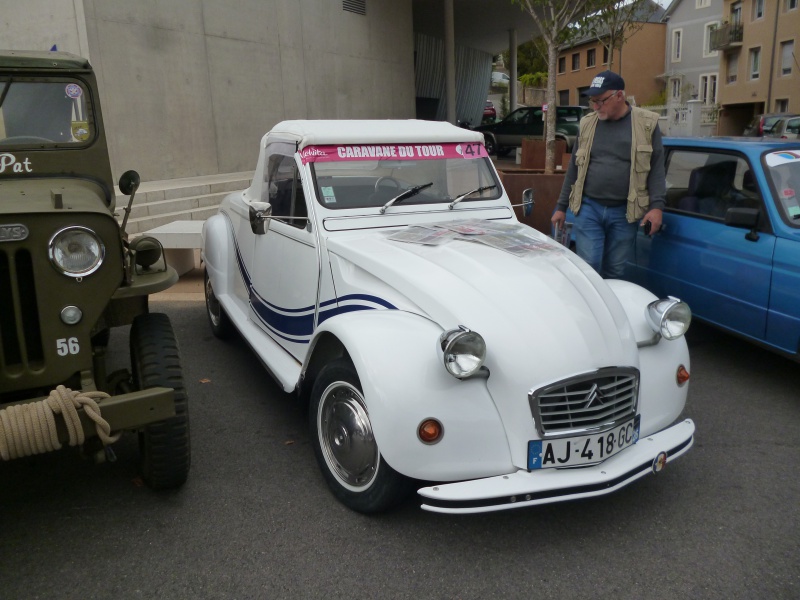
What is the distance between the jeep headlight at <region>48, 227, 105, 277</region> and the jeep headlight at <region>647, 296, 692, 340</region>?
2549 mm

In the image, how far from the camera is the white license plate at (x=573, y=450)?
2838 mm

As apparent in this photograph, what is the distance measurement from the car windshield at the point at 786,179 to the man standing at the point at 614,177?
2.37 ft

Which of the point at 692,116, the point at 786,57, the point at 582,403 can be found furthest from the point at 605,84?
the point at 786,57

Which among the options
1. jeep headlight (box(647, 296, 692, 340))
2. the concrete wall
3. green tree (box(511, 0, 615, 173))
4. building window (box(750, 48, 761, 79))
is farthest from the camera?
building window (box(750, 48, 761, 79))

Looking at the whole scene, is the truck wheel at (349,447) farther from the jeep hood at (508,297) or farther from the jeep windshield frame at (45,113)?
the jeep windshield frame at (45,113)

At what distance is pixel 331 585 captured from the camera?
2764 millimetres

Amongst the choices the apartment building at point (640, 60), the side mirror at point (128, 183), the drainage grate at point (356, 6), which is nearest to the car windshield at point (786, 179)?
the side mirror at point (128, 183)

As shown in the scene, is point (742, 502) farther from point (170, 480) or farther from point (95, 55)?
point (95, 55)

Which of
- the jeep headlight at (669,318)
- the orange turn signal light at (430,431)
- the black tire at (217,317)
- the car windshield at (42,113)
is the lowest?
the black tire at (217,317)

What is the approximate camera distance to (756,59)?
39.5 meters

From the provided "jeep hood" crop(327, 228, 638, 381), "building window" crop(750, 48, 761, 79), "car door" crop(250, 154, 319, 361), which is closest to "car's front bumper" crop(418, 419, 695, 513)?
"jeep hood" crop(327, 228, 638, 381)

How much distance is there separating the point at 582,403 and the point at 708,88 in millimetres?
50105

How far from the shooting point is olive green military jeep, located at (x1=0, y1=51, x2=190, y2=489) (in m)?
2.73

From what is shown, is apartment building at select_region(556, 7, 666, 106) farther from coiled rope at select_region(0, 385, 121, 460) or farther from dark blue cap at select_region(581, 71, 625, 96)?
coiled rope at select_region(0, 385, 121, 460)
